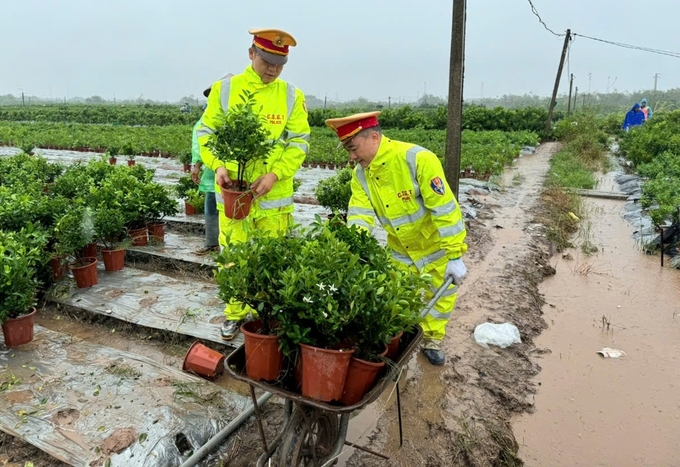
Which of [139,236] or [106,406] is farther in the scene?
[139,236]

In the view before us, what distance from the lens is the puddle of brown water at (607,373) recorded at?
9.71 ft

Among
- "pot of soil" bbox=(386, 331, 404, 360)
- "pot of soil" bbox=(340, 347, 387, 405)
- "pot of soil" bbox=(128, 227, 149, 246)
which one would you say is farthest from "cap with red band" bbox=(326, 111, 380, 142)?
"pot of soil" bbox=(128, 227, 149, 246)

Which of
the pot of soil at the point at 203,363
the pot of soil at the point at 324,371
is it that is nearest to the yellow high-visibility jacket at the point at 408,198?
the pot of soil at the point at 203,363

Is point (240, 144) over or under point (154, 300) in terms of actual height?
over

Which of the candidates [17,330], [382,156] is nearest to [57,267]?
[17,330]

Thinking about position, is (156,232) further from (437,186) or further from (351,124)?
(437,186)

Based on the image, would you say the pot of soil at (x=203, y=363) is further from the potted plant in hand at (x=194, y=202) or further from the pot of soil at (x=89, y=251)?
the potted plant in hand at (x=194, y=202)

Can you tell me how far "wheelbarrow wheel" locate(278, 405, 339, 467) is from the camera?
1.97 metres

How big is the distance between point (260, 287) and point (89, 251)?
3.61m

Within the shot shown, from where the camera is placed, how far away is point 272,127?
10.6 feet

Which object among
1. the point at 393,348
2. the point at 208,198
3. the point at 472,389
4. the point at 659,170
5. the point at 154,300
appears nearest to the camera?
the point at 393,348

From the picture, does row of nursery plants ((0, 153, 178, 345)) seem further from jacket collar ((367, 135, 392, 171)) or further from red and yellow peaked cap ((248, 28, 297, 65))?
jacket collar ((367, 135, 392, 171))

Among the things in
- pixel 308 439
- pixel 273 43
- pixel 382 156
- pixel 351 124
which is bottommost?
pixel 308 439

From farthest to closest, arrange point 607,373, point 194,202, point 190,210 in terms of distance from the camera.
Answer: point 190,210
point 194,202
point 607,373
